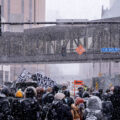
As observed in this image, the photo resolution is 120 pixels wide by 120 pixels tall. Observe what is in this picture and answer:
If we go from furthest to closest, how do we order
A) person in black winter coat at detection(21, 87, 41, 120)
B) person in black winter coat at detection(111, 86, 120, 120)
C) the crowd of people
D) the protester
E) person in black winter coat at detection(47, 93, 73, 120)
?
1. person in black winter coat at detection(111, 86, 120, 120)
2. the protester
3. person in black winter coat at detection(21, 87, 41, 120)
4. person in black winter coat at detection(47, 93, 73, 120)
5. the crowd of people

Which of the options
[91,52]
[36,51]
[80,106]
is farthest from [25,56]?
[80,106]

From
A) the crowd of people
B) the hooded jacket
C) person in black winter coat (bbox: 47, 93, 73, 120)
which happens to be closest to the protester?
the crowd of people

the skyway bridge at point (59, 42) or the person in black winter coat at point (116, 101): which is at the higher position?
the skyway bridge at point (59, 42)

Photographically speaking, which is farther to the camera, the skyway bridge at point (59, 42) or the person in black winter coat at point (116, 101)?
the skyway bridge at point (59, 42)

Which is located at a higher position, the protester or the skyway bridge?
the skyway bridge

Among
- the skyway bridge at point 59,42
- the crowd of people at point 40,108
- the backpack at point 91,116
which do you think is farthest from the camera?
the skyway bridge at point 59,42

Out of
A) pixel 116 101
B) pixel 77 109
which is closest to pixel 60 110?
pixel 77 109

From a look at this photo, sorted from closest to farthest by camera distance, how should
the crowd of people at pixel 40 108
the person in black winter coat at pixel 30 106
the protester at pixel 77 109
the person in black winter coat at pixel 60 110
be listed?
the crowd of people at pixel 40 108 < the person in black winter coat at pixel 60 110 < the person in black winter coat at pixel 30 106 < the protester at pixel 77 109

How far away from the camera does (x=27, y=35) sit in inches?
1366

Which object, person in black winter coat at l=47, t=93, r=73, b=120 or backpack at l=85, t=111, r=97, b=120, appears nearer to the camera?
backpack at l=85, t=111, r=97, b=120

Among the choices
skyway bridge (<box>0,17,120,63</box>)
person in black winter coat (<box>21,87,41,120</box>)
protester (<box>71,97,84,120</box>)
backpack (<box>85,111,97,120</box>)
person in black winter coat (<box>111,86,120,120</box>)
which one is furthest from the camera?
skyway bridge (<box>0,17,120,63</box>)

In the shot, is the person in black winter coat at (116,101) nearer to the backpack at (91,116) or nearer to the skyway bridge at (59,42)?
the backpack at (91,116)

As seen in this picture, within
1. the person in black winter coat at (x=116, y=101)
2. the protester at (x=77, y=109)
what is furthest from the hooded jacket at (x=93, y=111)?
the person in black winter coat at (x=116, y=101)

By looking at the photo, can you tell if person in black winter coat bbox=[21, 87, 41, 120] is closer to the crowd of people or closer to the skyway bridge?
the crowd of people
